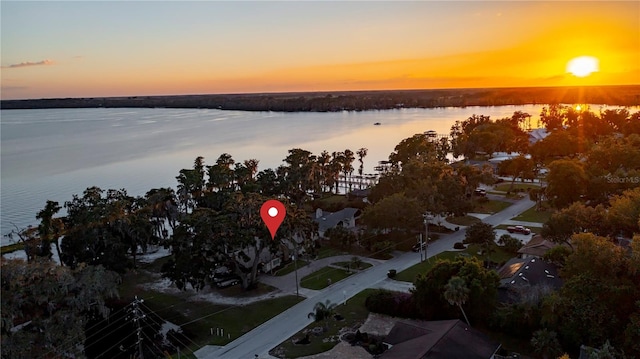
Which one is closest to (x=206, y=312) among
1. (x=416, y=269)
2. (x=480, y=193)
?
(x=416, y=269)

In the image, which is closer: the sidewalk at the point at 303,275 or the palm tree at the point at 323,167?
the sidewalk at the point at 303,275

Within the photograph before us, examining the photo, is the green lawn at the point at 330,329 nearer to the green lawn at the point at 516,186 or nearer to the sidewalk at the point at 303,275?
the sidewalk at the point at 303,275

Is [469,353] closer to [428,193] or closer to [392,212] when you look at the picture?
[392,212]

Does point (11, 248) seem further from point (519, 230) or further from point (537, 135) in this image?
point (537, 135)

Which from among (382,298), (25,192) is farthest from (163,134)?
(382,298)

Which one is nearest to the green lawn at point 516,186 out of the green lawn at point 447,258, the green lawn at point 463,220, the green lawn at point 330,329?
the green lawn at point 463,220

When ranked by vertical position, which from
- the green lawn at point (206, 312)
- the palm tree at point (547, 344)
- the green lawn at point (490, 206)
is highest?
the palm tree at point (547, 344)

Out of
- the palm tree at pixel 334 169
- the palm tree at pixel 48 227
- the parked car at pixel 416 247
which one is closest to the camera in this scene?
the palm tree at pixel 48 227
